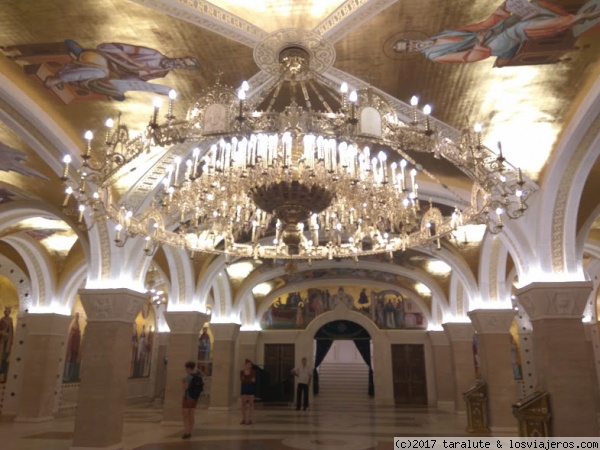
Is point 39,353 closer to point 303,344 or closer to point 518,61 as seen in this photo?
point 303,344

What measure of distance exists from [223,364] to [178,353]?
346 centimetres

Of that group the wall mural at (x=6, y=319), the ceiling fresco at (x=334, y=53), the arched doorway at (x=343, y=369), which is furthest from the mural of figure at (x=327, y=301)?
the ceiling fresco at (x=334, y=53)

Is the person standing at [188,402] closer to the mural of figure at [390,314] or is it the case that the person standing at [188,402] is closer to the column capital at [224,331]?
the column capital at [224,331]

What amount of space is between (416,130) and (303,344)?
15409 millimetres

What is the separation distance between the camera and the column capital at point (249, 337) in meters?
18.5

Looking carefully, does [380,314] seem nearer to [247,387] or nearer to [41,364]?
[247,387]

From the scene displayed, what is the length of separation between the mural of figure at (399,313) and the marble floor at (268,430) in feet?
14.5

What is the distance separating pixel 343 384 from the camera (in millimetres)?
20812

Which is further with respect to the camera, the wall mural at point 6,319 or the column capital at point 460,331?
the column capital at point 460,331

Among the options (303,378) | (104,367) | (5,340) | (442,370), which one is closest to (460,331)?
(442,370)

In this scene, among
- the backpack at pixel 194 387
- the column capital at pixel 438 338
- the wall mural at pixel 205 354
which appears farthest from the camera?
the wall mural at pixel 205 354

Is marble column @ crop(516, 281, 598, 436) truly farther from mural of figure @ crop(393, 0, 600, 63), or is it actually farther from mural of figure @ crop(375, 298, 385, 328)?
mural of figure @ crop(375, 298, 385, 328)

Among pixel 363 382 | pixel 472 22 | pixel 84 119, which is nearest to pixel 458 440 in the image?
pixel 472 22

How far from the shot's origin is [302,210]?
5258 millimetres
